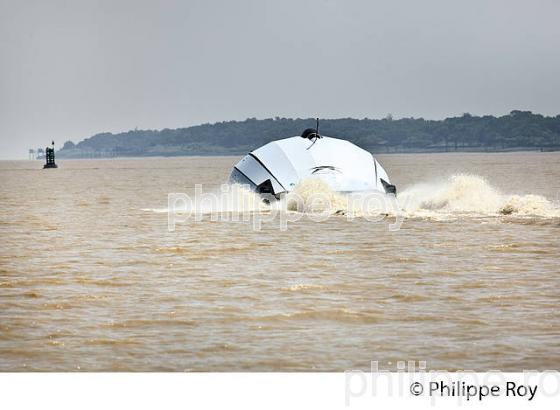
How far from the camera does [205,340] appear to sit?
277 inches

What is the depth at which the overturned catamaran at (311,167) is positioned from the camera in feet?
57.2

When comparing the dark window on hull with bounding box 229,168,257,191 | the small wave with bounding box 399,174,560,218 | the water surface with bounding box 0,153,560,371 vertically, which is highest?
the dark window on hull with bounding box 229,168,257,191

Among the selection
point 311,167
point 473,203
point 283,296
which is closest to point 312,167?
point 311,167

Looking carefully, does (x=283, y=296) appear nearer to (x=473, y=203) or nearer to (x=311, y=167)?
(x=311, y=167)

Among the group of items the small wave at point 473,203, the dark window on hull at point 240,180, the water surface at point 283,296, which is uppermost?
the dark window on hull at point 240,180

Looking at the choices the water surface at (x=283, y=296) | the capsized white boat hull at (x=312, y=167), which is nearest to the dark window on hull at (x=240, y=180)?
the capsized white boat hull at (x=312, y=167)

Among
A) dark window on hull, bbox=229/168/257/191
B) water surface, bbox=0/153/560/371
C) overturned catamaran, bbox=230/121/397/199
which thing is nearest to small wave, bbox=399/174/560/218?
water surface, bbox=0/153/560/371

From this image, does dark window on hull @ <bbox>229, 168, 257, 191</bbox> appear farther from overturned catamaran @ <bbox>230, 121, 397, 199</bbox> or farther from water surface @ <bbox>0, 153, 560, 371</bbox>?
water surface @ <bbox>0, 153, 560, 371</bbox>

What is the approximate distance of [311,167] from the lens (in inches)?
685

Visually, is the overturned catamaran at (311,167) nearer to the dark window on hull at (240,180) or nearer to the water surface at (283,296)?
the dark window on hull at (240,180)

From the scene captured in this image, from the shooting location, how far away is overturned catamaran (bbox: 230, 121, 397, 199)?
1742 centimetres
